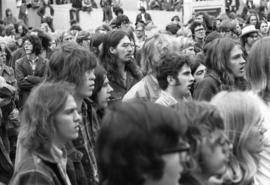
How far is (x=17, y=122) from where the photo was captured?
6477mm

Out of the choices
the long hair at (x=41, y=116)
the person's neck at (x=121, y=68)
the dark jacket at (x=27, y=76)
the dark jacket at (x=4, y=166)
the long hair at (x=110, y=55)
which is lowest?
the dark jacket at (x=4, y=166)

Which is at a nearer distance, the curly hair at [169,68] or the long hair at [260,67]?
the long hair at [260,67]

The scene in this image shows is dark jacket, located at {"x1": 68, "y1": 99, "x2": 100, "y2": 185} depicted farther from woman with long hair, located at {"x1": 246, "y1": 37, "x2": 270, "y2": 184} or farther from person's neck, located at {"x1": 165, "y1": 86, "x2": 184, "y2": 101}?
woman with long hair, located at {"x1": 246, "y1": 37, "x2": 270, "y2": 184}

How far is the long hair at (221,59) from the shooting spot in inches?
223

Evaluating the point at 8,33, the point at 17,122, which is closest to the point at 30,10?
the point at 8,33

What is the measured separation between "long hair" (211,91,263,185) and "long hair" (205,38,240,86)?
2.14 meters

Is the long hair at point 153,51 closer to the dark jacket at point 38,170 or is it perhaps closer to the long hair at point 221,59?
the long hair at point 221,59

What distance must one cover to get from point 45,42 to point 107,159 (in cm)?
753

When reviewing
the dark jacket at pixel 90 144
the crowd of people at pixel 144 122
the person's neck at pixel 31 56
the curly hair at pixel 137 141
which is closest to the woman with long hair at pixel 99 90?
the crowd of people at pixel 144 122

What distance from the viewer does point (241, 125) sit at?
136 inches

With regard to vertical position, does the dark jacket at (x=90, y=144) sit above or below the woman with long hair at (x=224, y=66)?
below

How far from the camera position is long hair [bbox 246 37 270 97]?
473cm

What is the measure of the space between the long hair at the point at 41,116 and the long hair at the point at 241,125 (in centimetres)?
89

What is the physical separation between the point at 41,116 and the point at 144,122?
1.28 meters
